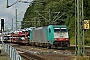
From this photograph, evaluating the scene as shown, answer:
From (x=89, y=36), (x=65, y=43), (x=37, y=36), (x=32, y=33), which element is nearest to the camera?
(x=65, y=43)

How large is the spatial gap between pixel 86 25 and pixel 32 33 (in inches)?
1551

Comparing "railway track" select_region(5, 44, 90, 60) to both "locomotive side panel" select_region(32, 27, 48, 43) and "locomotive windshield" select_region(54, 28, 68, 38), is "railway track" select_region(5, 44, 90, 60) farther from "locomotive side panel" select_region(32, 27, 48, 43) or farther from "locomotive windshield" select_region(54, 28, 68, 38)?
"locomotive side panel" select_region(32, 27, 48, 43)

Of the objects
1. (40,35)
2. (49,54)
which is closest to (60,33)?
(49,54)

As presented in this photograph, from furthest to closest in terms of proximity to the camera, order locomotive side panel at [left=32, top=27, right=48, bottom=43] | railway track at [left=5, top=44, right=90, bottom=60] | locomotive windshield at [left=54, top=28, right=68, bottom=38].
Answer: locomotive side panel at [left=32, top=27, right=48, bottom=43], locomotive windshield at [left=54, top=28, right=68, bottom=38], railway track at [left=5, top=44, right=90, bottom=60]

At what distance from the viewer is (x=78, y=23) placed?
19.2 meters

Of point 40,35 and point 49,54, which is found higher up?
point 40,35

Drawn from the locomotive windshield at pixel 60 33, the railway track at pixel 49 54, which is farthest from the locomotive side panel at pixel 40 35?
the railway track at pixel 49 54

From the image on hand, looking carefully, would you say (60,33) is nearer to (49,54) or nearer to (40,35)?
(49,54)

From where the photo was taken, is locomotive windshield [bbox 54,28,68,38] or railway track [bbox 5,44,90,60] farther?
locomotive windshield [bbox 54,28,68,38]

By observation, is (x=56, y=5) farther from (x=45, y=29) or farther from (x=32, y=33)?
(x=45, y=29)

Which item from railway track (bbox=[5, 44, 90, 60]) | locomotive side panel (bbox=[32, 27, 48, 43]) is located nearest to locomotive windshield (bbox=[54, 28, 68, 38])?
railway track (bbox=[5, 44, 90, 60])

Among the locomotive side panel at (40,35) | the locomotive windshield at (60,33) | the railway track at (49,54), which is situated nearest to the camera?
the railway track at (49,54)

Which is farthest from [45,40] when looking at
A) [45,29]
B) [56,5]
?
[56,5]

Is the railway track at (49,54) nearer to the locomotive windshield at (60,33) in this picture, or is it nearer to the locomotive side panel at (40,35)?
the locomotive windshield at (60,33)
